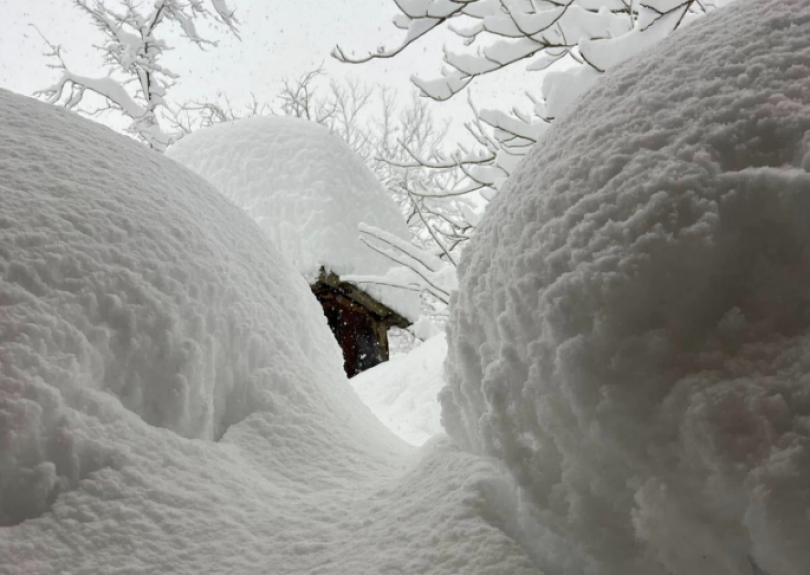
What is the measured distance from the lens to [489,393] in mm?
979

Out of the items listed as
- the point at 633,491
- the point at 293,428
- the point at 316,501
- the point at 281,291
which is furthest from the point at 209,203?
the point at 633,491

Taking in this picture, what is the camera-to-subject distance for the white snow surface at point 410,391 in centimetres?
341

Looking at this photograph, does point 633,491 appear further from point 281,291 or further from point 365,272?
point 365,272

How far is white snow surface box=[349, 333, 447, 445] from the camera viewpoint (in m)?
3.41

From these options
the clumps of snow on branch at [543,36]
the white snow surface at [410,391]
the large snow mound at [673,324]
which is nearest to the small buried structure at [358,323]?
the white snow surface at [410,391]

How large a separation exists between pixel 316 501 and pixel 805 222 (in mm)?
1006

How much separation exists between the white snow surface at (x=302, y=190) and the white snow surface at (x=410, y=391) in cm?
99

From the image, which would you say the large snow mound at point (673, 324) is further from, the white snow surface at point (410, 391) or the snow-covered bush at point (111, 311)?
the white snow surface at point (410, 391)

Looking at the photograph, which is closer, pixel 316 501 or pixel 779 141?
pixel 779 141

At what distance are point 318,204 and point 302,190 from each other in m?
0.22

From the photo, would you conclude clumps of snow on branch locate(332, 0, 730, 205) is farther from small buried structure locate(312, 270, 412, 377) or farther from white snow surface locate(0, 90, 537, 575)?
small buried structure locate(312, 270, 412, 377)

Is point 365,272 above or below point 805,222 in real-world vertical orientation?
above

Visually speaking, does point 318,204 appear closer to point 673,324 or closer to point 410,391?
point 410,391

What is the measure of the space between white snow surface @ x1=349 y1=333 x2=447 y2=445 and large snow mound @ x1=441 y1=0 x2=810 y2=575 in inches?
85.2
